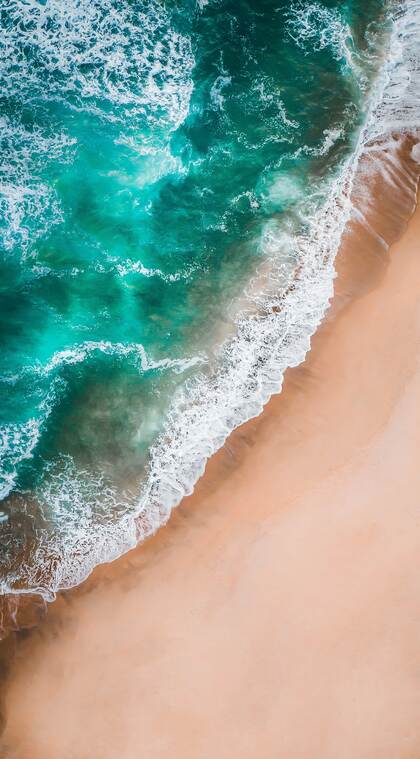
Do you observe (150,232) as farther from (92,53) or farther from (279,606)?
(279,606)

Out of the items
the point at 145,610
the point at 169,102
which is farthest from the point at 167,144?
the point at 145,610

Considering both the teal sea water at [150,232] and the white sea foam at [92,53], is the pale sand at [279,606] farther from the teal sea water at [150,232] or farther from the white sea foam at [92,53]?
the white sea foam at [92,53]

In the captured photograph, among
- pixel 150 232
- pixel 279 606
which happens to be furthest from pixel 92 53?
pixel 279 606

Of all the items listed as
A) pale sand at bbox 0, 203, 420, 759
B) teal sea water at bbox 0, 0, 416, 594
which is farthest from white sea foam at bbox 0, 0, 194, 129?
pale sand at bbox 0, 203, 420, 759

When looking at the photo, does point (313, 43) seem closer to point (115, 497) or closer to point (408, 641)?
point (115, 497)

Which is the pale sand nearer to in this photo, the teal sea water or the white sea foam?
the teal sea water

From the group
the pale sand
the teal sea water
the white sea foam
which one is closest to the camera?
the pale sand

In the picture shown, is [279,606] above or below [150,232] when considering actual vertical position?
below
